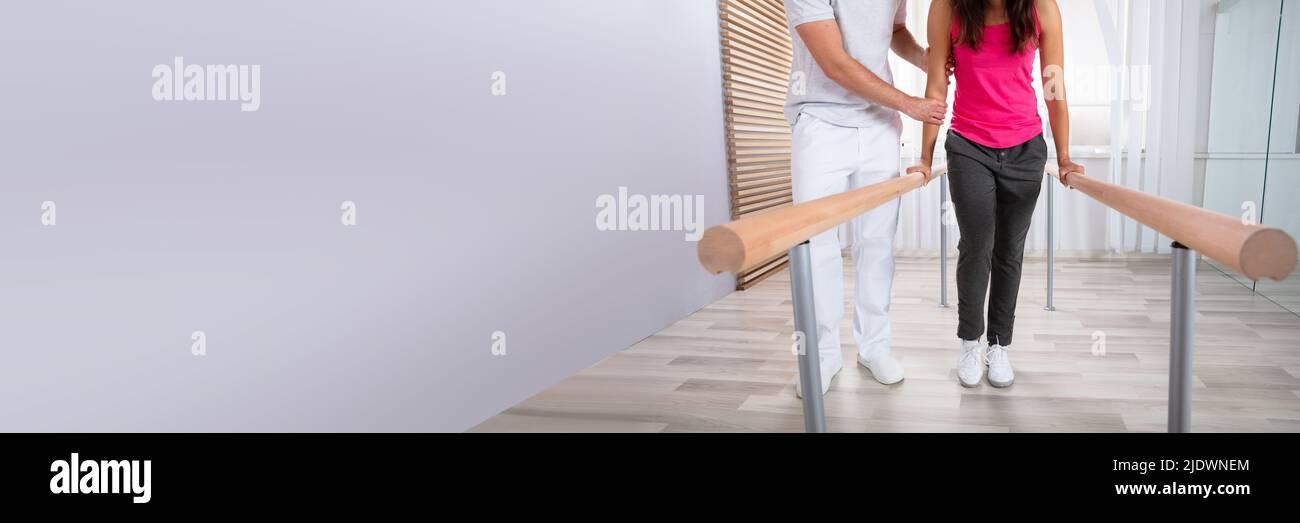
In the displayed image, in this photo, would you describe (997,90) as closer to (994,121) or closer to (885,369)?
(994,121)

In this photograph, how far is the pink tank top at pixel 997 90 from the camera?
2.24 meters

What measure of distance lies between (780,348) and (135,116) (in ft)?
7.32

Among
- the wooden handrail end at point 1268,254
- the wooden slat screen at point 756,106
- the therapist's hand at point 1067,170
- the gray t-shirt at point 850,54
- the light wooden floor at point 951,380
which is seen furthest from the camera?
the wooden slat screen at point 756,106

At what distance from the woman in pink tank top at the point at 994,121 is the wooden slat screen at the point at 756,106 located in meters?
1.64

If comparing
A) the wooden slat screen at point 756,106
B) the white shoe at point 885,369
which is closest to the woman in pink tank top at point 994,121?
the white shoe at point 885,369

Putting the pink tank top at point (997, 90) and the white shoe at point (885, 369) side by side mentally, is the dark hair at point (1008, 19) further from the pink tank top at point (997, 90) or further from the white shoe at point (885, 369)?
the white shoe at point (885, 369)

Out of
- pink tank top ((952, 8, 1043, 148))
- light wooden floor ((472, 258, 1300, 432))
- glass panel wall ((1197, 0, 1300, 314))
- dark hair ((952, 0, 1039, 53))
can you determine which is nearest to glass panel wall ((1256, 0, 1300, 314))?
glass panel wall ((1197, 0, 1300, 314))

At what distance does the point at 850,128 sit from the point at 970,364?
0.78 meters

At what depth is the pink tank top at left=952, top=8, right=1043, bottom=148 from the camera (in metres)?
2.24

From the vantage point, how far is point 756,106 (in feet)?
14.9

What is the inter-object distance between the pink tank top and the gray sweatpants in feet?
0.12

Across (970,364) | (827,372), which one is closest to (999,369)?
(970,364)

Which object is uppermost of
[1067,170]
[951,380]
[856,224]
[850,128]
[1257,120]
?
[1257,120]
